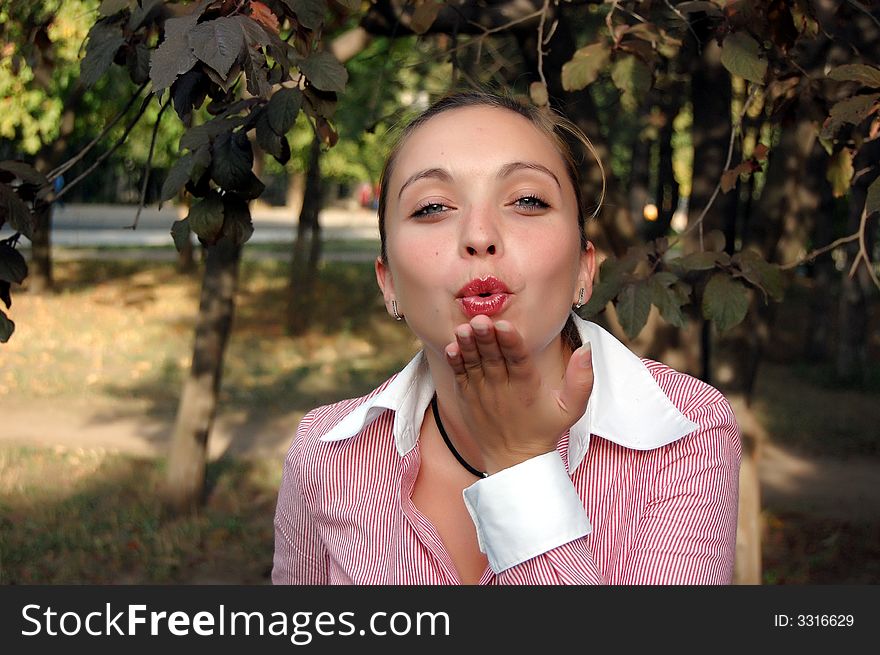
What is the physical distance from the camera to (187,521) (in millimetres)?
7543

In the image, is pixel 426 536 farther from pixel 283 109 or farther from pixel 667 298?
pixel 667 298

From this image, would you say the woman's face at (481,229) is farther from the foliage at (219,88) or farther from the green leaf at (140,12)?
the green leaf at (140,12)

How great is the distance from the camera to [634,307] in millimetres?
2707

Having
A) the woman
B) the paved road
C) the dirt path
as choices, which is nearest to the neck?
the woman

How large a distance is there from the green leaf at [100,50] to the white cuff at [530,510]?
1.58 metres

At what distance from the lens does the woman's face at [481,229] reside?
1.55m

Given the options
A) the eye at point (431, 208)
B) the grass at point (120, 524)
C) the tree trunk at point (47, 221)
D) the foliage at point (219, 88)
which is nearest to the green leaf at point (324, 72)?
the foliage at point (219, 88)

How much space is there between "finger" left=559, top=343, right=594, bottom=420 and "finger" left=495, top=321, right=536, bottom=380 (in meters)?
0.05

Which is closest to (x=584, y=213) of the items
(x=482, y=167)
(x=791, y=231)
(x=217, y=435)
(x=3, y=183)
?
(x=482, y=167)

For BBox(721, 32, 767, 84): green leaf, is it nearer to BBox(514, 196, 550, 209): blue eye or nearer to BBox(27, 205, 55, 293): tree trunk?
BBox(514, 196, 550, 209): blue eye

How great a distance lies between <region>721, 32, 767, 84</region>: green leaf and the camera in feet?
8.91

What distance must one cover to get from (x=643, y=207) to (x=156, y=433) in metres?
7.54

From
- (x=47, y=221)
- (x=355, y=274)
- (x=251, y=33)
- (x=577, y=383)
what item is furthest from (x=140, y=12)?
(x=355, y=274)

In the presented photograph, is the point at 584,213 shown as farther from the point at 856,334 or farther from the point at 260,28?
the point at 856,334
